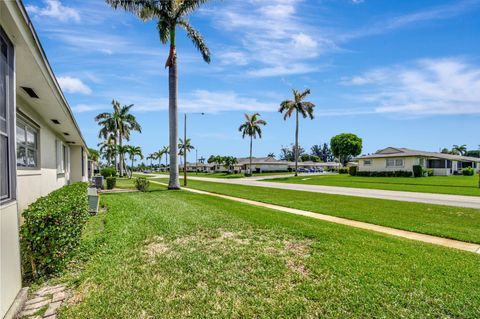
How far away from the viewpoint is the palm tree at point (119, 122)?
4675 centimetres

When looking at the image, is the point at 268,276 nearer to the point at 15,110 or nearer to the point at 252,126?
the point at 15,110

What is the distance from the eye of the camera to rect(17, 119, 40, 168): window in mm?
7137

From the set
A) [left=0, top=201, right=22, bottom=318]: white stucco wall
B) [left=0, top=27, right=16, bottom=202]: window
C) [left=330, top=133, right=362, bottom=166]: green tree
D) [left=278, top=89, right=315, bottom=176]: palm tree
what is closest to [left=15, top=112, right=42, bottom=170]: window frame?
[left=0, top=27, right=16, bottom=202]: window

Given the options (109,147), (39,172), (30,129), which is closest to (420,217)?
(39,172)

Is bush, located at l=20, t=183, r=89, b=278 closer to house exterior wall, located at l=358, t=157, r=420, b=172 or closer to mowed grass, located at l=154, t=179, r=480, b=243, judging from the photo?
mowed grass, located at l=154, t=179, r=480, b=243

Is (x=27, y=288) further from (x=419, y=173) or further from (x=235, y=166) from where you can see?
(x=235, y=166)

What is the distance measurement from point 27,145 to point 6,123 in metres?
5.04

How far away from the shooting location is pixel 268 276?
14.0 feet

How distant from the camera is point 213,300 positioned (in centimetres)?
359

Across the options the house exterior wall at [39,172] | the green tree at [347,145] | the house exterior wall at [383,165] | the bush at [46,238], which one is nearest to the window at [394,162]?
the house exterior wall at [383,165]

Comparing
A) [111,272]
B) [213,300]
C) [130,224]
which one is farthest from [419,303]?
[130,224]

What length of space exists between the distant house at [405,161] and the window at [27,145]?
41893 millimetres

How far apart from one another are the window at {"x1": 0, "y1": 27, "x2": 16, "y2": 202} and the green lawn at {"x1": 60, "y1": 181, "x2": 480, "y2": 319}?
1631 mm

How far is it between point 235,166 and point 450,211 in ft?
245
